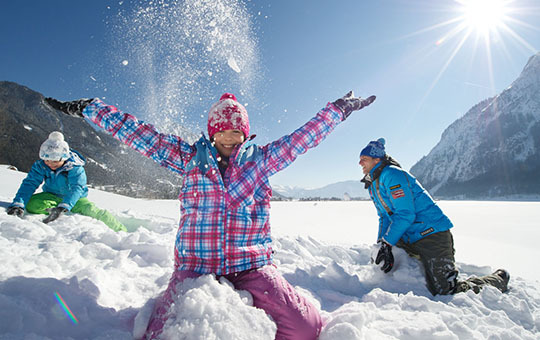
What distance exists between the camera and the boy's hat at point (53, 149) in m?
3.90

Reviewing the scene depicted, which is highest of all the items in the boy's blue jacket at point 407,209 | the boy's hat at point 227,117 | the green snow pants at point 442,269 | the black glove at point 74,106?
the black glove at point 74,106

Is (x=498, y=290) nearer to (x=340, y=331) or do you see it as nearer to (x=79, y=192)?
(x=340, y=331)

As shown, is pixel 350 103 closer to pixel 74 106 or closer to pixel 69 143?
pixel 74 106

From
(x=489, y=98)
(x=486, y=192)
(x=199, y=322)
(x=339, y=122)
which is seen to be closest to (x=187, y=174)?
(x=199, y=322)

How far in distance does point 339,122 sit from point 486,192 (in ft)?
442

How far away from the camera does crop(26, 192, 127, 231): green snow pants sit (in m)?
3.78

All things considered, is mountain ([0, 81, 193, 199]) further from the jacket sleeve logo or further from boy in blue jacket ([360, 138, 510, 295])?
the jacket sleeve logo

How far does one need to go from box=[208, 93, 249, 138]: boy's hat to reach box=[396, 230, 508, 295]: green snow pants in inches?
103

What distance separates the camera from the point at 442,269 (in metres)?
2.90

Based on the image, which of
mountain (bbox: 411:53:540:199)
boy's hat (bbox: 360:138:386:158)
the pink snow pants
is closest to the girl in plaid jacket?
the pink snow pants

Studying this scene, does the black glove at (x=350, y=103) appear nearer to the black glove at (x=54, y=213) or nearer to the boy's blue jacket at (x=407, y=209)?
the boy's blue jacket at (x=407, y=209)

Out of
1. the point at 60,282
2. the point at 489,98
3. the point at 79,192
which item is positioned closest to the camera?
the point at 60,282

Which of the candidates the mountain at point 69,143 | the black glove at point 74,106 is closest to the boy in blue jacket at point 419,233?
the black glove at point 74,106

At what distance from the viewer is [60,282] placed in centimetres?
175
